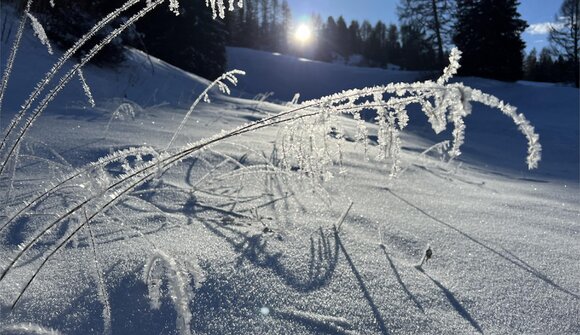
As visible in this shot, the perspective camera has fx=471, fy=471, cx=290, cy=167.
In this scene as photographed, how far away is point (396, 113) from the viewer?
0.77 meters

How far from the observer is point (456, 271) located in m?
1.19

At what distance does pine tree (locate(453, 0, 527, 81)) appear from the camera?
17.7 meters

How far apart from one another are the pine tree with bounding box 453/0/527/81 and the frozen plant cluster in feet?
61.3

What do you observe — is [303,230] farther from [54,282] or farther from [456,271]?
[54,282]

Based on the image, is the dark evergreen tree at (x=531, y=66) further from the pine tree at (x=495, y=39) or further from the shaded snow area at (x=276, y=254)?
the shaded snow area at (x=276, y=254)

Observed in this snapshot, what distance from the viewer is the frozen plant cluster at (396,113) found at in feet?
2.28

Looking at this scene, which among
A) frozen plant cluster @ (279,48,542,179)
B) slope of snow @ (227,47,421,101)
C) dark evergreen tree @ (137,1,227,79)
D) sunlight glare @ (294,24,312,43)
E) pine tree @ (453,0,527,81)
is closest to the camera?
frozen plant cluster @ (279,48,542,179)

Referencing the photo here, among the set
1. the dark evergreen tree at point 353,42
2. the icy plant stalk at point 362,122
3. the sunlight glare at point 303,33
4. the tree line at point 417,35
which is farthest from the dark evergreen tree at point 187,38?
the dark evergreen tree at point 353,42

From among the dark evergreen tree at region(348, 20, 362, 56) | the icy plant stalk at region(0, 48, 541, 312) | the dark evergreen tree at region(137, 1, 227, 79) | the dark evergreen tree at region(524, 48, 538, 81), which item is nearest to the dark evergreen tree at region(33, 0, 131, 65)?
the icy plant stalk at region(0, 48, 541, 312)

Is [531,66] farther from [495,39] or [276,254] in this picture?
[276,254]

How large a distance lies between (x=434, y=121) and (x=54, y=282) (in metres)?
0.75

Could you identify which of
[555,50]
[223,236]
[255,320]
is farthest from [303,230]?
[555,50]

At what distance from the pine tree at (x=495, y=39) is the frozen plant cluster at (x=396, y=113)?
61.3 feet

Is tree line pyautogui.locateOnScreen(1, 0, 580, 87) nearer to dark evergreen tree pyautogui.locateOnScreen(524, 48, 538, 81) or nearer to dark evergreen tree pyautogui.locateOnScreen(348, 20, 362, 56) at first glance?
dark evergreen tree pyautogui.locateOnScreen(524, 48, 538, 81)
